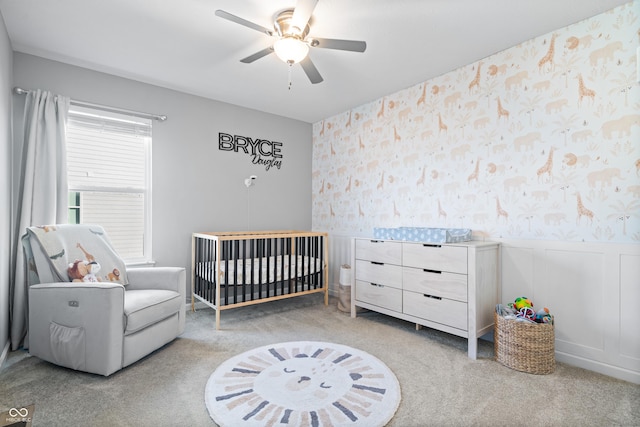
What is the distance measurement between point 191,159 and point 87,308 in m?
1.84

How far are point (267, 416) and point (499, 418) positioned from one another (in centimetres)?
115

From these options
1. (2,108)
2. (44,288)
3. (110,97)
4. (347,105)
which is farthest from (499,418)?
(110,97)

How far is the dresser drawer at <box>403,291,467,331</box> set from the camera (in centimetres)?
238

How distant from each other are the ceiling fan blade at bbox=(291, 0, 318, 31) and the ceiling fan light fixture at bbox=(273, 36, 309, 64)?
0.31 feet

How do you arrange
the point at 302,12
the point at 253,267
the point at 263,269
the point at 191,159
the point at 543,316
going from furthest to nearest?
the point at 191,159
the point at 263,269
the point at 253,267
the point at 543,316
the point at 302,12

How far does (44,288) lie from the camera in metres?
2.10

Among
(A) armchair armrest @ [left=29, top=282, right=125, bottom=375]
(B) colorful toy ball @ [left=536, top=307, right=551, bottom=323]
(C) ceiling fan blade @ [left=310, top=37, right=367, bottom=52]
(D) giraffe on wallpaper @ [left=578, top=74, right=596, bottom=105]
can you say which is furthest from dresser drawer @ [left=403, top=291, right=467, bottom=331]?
(A) armchair armrest @ [left=29, top=282, right=125, bottom=375]

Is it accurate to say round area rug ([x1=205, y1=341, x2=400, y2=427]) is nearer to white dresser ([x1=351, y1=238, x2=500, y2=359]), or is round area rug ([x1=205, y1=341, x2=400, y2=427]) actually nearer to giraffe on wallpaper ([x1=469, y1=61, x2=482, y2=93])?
white dresser ([x1=351, y1=238, x2=500, y2=359])

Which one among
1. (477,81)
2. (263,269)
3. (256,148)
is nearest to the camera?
(477,81)

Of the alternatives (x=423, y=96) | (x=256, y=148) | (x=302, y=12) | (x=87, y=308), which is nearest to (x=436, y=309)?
(x=423, y=96)

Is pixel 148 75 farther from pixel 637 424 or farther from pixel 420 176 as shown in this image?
pixel 637 424

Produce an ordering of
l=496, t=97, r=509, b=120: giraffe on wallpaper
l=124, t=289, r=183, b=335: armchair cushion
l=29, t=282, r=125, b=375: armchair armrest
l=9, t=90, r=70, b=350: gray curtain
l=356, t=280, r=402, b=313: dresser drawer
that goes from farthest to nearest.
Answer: l=356, t=280, r=402, b=313: dresser drawer → l=496, t=97, r=509, b=120: giraffe on wallpaper → l=9, t=90, r=70, b=350: gray curtain → l=124, t=289, r=183, b=335: armchair cushion → l=29, t=282, r=125, b=375: armchair armrest

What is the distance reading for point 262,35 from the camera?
237 centimetres

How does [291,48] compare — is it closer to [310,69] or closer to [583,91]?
[310,69]
